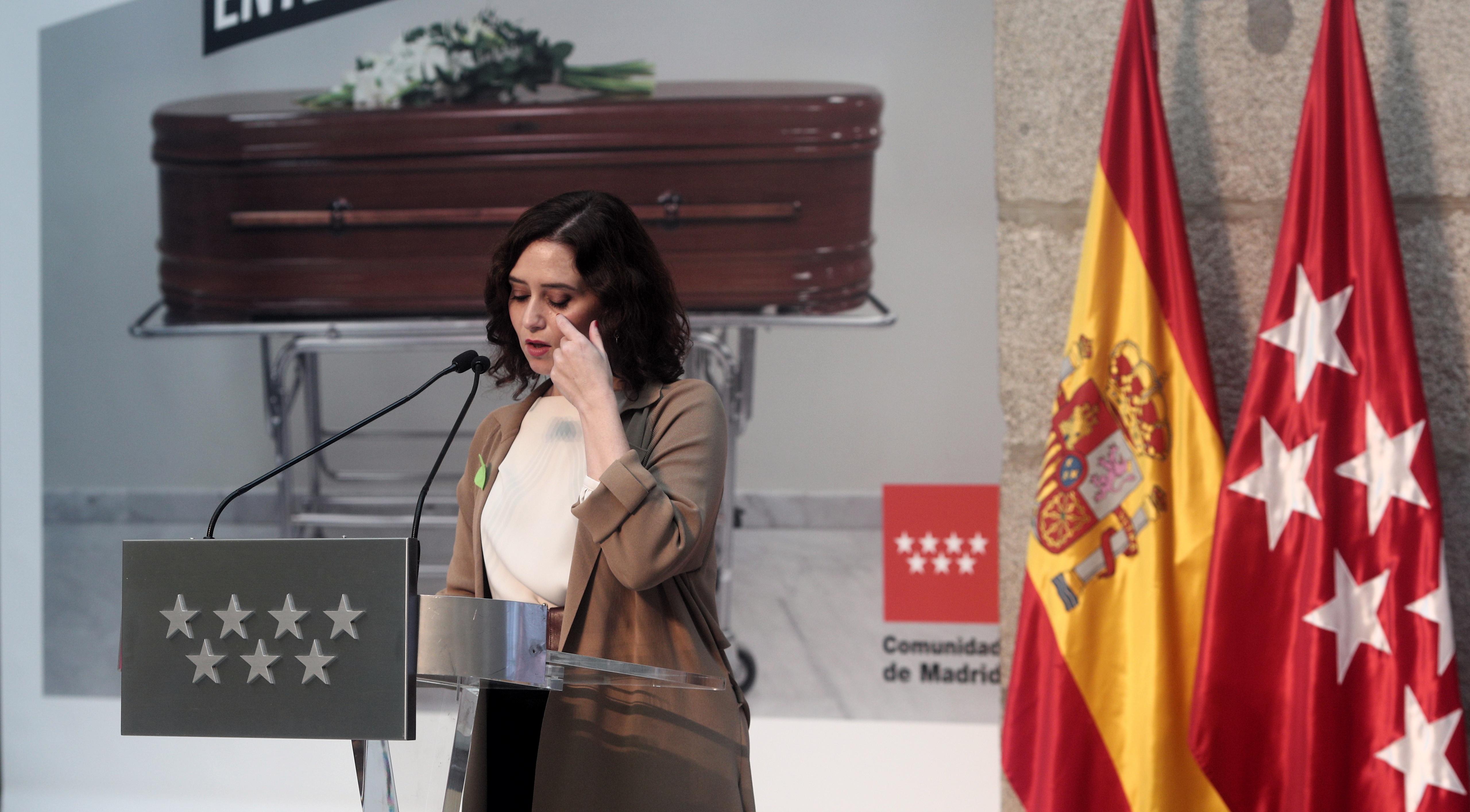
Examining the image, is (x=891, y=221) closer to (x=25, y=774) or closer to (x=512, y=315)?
(x=512, y=315)

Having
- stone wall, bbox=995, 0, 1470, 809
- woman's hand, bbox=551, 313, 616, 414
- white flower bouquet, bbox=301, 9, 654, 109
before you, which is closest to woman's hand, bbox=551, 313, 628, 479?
woman's hand, bbox=551, 313, 616, 414

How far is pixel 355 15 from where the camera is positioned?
10.2 ft

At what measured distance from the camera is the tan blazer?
1203 mm

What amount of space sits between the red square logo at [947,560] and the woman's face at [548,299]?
5.41ft

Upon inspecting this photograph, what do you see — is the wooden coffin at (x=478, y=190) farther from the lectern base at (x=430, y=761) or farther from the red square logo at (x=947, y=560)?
the lectern base at (x=430, y=761)

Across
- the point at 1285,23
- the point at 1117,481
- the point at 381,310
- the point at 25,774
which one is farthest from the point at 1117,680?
the point at 25,774

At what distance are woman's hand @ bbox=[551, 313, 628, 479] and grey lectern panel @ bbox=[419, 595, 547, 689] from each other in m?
0.25

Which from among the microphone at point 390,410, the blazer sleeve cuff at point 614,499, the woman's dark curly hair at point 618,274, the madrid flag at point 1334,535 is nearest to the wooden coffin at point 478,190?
the madrid flag at point 1334,535

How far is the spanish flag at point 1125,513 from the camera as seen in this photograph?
2.21 meters

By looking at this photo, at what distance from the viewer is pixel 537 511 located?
1342 millimetres

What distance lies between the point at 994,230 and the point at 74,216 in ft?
8.41

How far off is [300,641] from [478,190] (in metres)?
2.20

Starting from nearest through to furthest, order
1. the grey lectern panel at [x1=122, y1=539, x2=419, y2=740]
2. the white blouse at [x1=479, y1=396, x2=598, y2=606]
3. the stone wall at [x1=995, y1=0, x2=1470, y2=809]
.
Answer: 1. the grey lectern panel at [x1=122, y1=539, x2=419, y2=740]
2. the white blouse at [x1=479, y1=396, x2=598, y2=606]
3. the stone wall at [x1=995, y1=0, x2=1470, y2=809]

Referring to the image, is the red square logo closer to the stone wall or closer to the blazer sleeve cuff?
the stone wall
